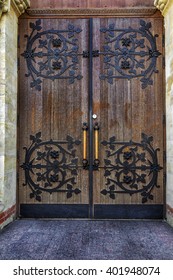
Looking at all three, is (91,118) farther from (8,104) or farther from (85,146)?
(8,104)

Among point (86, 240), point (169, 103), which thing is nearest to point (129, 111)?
point (169, 103)

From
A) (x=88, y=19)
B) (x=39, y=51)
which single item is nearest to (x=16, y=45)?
(x=39, y=51)

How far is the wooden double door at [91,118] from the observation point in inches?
104

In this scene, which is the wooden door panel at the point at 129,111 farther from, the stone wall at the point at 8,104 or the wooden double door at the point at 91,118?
the stone wall at the point at 8,104

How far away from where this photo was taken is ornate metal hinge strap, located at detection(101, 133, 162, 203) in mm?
2623

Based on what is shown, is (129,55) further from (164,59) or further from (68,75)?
(68,75)

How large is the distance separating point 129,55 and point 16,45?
143 cm

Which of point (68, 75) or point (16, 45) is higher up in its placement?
point (16, 45)

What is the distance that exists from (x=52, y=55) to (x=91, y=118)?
947 mm

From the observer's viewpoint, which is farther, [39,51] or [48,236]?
[39,51]

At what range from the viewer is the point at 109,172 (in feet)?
8.66

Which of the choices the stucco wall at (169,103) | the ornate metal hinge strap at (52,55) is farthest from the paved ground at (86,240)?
the ornate metal hinge strap at (52,55)

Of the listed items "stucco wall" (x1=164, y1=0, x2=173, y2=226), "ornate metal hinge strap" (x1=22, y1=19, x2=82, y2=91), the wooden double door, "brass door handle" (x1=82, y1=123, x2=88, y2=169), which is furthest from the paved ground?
"ornate metal hinge strap" (x1=22, y1=19, x2=82, y2=91)

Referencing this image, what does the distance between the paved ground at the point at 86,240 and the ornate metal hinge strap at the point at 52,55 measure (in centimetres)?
168
